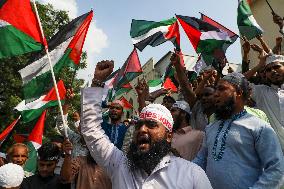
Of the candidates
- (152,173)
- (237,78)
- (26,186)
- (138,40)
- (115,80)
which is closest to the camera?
(152,173)

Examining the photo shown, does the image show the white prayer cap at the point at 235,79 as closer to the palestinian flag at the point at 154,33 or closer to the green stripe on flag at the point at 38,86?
the green stripe on flag at the point at 38,86

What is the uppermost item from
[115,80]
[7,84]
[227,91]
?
[227,91]

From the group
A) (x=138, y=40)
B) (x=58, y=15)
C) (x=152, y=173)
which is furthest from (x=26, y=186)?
(x=58, y=15)

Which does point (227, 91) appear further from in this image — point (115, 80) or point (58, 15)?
point (58, 15)

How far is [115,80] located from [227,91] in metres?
5.50

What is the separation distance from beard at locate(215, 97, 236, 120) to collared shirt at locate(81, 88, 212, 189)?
2.12 feet

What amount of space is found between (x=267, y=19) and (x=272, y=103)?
13.6 m

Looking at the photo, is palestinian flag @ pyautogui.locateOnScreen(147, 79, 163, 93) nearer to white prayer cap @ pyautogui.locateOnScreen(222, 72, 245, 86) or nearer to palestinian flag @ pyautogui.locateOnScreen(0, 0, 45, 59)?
palestinian flag @ pyautogui.locateOnScreen(0, 0, 45, 59)

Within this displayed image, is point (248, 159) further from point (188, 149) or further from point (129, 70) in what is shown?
point (129, 70)

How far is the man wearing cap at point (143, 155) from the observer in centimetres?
291

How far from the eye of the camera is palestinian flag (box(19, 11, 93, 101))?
223 inches

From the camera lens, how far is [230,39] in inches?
264

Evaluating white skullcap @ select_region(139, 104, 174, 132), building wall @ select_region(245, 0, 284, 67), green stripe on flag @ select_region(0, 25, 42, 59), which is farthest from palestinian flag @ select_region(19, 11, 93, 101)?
building wall @ select_region(245, 0, 284, 67)

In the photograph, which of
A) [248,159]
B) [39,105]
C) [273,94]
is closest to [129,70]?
Answer: [39,105]
